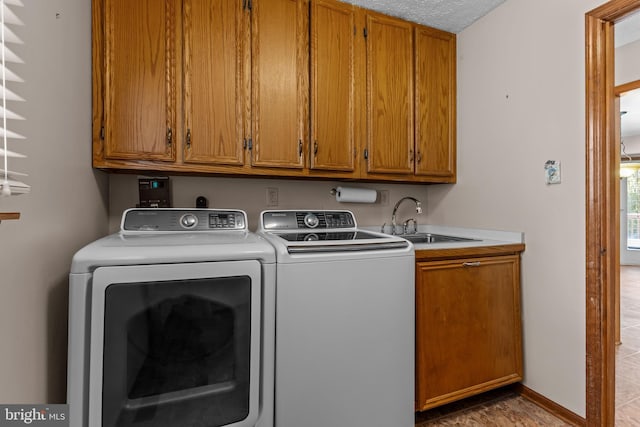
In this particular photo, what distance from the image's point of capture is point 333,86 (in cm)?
186

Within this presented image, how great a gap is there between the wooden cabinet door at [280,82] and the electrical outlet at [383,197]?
0.80 meters

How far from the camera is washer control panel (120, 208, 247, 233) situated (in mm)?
1520

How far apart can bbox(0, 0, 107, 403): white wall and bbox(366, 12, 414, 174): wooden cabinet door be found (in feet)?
4.98

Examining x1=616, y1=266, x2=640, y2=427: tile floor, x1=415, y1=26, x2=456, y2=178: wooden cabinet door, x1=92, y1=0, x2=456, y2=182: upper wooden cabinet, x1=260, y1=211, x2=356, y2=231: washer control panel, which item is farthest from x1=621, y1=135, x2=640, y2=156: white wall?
x1=260, y1=211, x2=356, y2=231: washer control panel

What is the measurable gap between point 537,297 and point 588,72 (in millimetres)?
1212

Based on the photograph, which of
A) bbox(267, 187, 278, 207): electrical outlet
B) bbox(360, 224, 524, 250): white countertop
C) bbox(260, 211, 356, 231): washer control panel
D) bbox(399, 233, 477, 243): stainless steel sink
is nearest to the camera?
bbox(360, 224, 524, 250): white countertop

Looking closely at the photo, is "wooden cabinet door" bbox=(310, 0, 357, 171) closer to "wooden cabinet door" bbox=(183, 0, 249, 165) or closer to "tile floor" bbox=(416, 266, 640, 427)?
"wooden cabinet door" bbox=(183, 0, 249, 165)

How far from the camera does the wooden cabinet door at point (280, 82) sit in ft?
5.60

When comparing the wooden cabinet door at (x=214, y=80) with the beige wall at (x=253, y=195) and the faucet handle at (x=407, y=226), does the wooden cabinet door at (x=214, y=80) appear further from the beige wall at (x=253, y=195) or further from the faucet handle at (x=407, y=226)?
the faucet handle at (x=407, y=226)

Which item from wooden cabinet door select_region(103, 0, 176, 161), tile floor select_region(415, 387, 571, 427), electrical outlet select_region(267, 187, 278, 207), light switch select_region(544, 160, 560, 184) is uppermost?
wooden cabinet door select_region(103, 0, 176, 161)

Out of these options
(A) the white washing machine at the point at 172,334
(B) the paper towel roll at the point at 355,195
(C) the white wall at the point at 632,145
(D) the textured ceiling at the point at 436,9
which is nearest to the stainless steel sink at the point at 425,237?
(B) the paper towel roll at the point at 355,195

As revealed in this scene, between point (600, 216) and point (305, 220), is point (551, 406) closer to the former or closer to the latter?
point (600, 216)

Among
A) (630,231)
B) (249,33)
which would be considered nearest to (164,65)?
(249,33)

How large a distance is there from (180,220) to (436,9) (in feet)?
6.78
